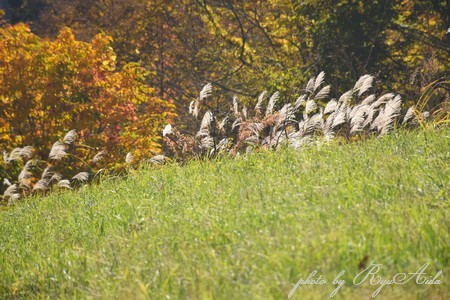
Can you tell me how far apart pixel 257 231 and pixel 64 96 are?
818 centimetres

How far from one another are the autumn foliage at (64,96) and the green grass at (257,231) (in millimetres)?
5018

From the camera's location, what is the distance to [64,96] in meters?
11.8

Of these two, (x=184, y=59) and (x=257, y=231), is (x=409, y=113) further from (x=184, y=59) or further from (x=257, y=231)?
(x=184, y=59)

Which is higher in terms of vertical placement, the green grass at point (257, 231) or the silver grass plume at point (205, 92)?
the silver grass plume at point (205, 92)

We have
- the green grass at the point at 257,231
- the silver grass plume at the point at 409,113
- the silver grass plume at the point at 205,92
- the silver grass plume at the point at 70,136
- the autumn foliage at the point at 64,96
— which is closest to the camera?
the green grass at the point at 257,231

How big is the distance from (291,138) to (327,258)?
4156 mm

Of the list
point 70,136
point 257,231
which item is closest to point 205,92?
point 70,136

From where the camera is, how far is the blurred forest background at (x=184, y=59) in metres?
11.6

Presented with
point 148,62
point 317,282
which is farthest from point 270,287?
point 148,62

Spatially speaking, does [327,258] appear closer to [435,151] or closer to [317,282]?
[317,282]

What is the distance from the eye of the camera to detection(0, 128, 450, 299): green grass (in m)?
3.74

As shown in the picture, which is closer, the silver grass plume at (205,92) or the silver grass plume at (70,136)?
the silver grass plume at (205,92)

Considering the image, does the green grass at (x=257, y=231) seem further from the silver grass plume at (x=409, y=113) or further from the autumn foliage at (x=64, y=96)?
the autumn foliage at (x=64, y=96)

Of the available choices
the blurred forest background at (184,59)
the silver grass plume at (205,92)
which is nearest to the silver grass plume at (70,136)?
the silver grass plume at (205,92)
